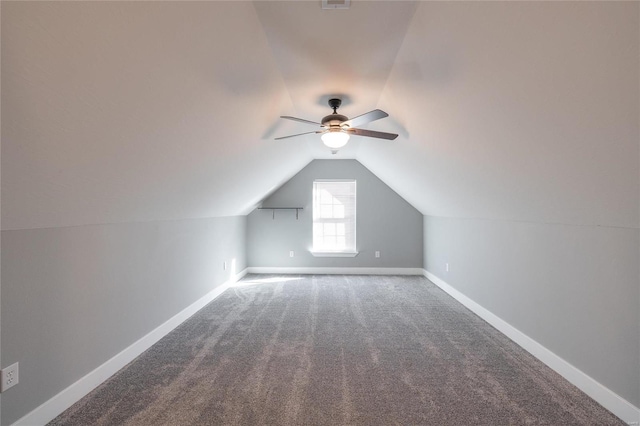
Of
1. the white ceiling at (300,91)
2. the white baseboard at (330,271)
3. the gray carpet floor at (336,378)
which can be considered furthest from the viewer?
the white baseboard at (330,271)

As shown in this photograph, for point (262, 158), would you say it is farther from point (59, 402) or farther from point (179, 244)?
point (59, 402)

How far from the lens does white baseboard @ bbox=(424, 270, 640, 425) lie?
5.89ft

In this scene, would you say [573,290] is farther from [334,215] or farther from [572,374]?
[334,215]

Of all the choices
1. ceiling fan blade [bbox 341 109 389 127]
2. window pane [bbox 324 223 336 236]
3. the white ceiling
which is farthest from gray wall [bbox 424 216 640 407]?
window pane [bbox 324 223 336 236]

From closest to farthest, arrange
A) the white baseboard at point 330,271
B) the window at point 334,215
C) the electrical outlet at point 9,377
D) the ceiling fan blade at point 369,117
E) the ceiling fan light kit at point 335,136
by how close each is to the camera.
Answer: the electrical outlet at point 9,377 → the ceiling fan blade at point 369,117 → the ceiling fan light kit at point 335,136 → the white baseboard at point 330,271 → the window at point 334,215

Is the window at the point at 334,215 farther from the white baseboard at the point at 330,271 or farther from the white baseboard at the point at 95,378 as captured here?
the white baseboard at the point at 95,378

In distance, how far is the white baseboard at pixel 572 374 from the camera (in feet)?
5.89

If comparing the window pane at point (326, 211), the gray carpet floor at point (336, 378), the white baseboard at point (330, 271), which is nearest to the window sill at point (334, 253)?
the white baseboard at point (330, 271)

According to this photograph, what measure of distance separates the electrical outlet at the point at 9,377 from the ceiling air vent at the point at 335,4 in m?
2.62

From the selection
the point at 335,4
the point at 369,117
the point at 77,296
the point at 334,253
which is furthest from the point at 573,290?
the point at 334,253

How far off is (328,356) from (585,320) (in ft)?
6.44

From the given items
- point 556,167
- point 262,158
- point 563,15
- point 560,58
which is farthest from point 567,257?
point 262,158

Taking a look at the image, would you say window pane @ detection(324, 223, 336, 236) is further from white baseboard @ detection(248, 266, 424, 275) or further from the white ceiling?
the white ceiling

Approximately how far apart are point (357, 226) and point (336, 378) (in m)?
4.09
